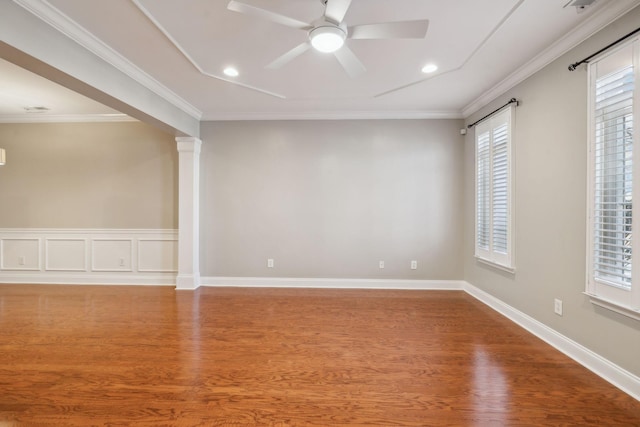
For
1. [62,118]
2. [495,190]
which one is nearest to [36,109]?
[62,118]

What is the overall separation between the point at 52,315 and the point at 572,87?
590 centimetres

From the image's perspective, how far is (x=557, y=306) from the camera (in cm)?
257

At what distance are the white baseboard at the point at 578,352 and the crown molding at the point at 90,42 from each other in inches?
191

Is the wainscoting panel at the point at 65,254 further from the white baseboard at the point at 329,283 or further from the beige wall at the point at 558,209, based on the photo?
the beige wall at the point at 558,209

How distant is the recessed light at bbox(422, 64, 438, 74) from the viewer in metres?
2.93

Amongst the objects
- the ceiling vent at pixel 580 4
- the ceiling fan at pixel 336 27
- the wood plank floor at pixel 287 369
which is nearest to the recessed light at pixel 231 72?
the ceiling fan at pixel 336 27

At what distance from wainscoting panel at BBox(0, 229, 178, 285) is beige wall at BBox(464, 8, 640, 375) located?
488cm

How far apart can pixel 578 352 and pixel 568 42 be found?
2.62 metres

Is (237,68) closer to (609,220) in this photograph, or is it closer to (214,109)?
(214,109)

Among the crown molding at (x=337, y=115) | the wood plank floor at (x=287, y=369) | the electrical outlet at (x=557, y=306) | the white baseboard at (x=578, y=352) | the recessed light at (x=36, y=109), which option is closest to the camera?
the wood plank floor at (x=287, y=369)

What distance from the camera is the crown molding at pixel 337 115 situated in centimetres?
434

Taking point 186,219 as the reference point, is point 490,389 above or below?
below

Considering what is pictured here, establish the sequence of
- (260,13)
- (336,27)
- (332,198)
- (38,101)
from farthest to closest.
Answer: (332,198)
(38,101)
(336,27)
(260,13)

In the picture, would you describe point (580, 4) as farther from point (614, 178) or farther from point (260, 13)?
point (260, 13)
